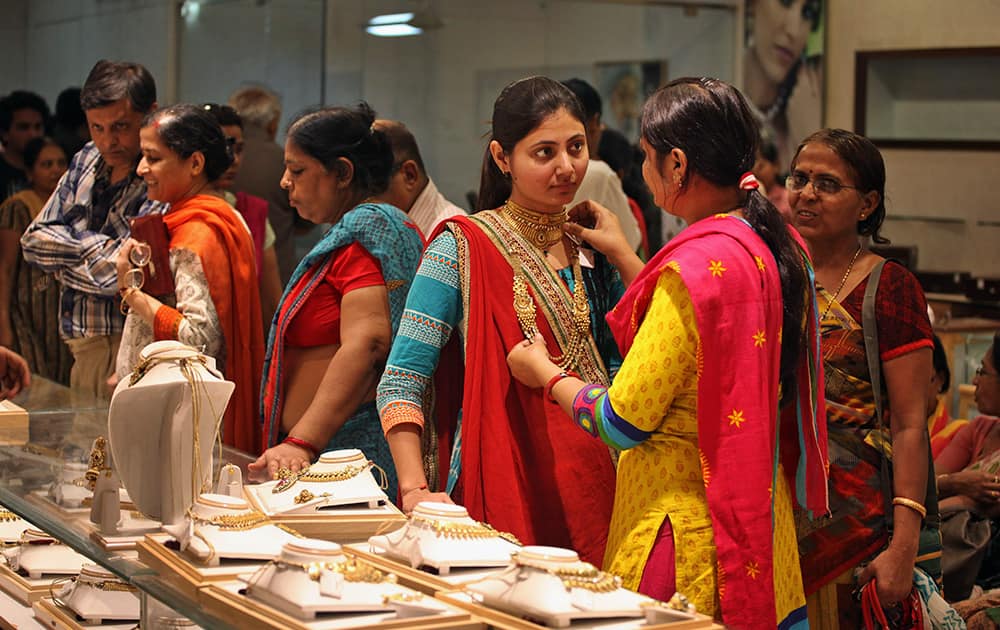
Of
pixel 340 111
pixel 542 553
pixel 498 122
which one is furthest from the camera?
pixel 340 111

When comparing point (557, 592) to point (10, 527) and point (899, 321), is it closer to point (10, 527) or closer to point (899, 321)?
point (899, 321)

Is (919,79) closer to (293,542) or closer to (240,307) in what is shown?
(240,307)

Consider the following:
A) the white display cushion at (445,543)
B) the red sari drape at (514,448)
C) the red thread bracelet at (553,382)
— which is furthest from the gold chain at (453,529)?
the red sari drape at (514,448)

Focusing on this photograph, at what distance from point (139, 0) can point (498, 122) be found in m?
5.53

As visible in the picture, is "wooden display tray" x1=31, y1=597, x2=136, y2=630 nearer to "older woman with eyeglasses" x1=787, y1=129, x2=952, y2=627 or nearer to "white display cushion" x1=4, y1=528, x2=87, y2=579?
"white display cushion" x1=4, y1=528, x2=87, y2=579

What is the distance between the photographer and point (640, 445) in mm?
2086

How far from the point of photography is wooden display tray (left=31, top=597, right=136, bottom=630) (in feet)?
7.59

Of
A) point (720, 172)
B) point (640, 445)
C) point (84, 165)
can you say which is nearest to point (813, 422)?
point (640, 445)

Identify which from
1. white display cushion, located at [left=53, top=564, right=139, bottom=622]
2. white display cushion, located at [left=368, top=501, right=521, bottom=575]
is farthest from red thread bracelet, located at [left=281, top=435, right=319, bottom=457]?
white display cushion, located at [left=368, top=501, right=521, bottom=575]

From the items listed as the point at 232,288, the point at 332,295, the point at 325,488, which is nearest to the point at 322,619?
the point at 325,488

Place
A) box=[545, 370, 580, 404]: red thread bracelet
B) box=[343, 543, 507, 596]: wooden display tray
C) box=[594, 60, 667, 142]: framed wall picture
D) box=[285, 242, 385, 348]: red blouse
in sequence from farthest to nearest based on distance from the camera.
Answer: box=[594, 60, 667, 142]: framed wall picture, box=[285, 242, 385, 348]: red blouse, box=[545, 370, 580, 404]: red thread bracelet, box=[343, 543, 507, 596]: wooden display tray

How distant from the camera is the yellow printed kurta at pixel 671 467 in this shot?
1977 mm

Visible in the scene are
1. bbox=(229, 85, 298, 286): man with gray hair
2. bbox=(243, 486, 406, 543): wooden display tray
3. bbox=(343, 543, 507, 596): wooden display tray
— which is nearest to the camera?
bbox=(343, 543, 507, 596): wooden display tray

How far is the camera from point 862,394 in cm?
262
